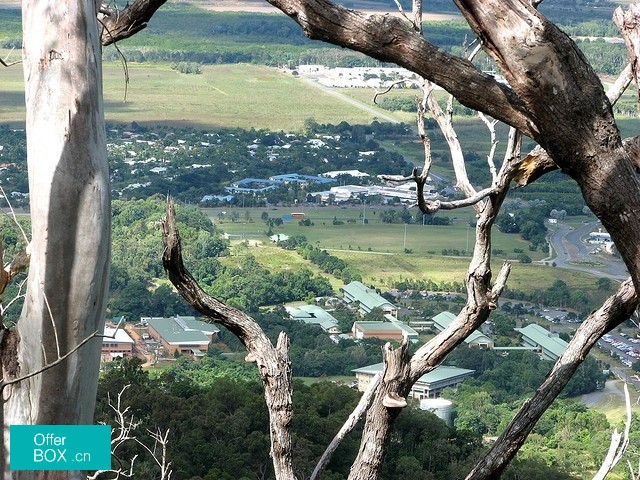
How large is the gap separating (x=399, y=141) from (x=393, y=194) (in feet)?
22.6

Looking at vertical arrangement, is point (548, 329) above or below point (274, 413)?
below

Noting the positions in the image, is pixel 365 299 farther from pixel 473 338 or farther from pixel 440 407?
pixel 440 407

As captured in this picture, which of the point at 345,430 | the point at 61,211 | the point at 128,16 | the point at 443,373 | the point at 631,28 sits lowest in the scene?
the point at 443,373

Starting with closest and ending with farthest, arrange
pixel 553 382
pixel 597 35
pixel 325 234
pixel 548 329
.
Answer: pixel 553 382, pixel 548 329, pixel 325 234, pixel 597 35

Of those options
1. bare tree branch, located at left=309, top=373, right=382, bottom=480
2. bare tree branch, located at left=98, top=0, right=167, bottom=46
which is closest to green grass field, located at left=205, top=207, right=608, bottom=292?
bare tree branch, located at left=309, top=373, right=382, bottom=480

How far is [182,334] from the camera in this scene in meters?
16.3

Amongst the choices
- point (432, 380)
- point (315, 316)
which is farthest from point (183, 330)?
point (432, 380)

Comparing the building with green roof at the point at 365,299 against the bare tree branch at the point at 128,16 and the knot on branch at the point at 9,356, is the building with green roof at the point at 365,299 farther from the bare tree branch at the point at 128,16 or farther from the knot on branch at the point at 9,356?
the knot on branch at the point at 9,356

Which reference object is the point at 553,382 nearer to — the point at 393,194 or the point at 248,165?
the point at 393,194

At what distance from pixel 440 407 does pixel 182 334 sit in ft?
16.6

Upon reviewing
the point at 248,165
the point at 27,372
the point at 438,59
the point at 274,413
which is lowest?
the point at 248,165

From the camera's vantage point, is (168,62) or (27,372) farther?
→ (168,62)

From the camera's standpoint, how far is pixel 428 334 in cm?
1622

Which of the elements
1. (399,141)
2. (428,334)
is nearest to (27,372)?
(428,334)
